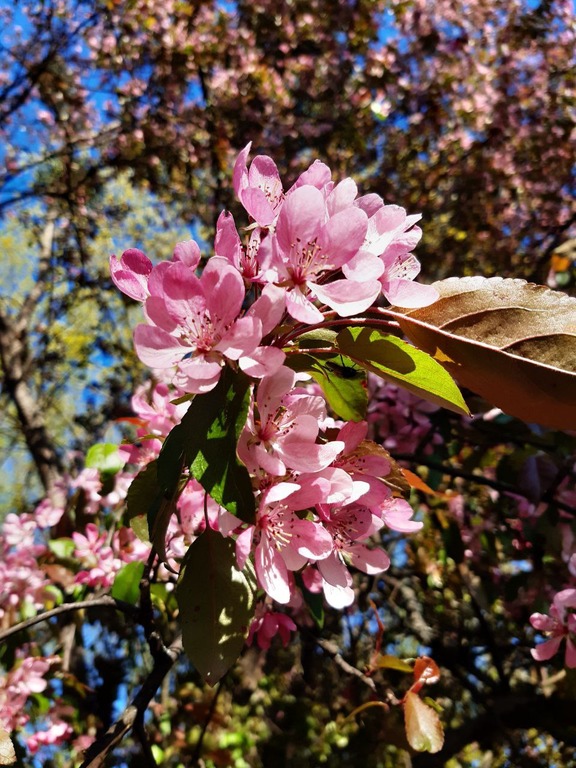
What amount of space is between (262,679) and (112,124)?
15.2ft

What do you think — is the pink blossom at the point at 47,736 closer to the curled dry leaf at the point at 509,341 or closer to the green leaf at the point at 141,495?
the green leaf at the point at 141,495

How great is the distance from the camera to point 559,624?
1190mm

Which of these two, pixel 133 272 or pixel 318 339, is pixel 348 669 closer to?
pixel 318 339

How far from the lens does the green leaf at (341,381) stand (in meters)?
0.75

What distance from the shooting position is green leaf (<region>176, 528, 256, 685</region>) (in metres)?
0.65

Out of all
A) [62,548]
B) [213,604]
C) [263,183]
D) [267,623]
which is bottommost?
[62,548]

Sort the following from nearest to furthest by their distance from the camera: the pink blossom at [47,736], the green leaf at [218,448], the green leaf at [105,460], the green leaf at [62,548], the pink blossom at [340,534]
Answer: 1. the green leaf at [218,448]
2. the pink blossom at [340,534]
3. the green leaf at [105,460]
4. the green leaf at [62,548]
5. the pink blossom at [47,736]

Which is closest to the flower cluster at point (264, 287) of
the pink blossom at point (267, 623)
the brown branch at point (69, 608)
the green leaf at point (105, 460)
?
the brown branch at point (69, 608)

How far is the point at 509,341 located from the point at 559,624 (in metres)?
0.88

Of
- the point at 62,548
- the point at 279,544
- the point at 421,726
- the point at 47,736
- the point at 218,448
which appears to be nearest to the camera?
the point at 218,448

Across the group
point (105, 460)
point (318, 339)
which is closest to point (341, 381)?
point (318, 339)

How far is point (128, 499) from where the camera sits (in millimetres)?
828

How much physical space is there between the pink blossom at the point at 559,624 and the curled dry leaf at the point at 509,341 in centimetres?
72

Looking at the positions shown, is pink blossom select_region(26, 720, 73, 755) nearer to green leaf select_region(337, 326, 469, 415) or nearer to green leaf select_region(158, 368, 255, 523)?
green leaf select_region(158, 368, 255, 523)
